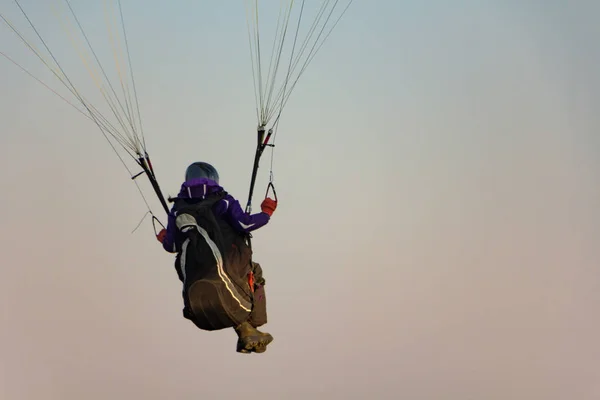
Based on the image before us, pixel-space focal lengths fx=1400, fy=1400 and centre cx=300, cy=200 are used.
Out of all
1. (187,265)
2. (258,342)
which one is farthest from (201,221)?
(258,342)

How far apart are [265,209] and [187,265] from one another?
1.03 meters

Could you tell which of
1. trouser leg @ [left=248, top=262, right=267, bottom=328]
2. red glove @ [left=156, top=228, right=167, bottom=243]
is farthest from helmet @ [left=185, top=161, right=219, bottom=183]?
trouser leg @ [left=248, top=262, right=267, bottom=328]

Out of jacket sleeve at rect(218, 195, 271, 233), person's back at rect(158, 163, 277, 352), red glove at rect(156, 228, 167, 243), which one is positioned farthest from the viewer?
red glove at rect(156, 228, 167, 243)

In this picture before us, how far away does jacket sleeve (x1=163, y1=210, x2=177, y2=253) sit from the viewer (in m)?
14.7

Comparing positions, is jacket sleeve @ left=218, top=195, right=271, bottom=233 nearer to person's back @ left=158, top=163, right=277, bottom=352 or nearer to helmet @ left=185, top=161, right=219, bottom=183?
person's back @ left=158, top=163, right=277, bottom=352

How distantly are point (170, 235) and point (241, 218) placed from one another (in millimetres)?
843

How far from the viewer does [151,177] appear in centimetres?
1547

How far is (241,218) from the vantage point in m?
14.5

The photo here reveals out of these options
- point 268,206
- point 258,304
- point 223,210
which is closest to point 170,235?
point 223,210

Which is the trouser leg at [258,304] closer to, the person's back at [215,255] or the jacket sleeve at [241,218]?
the person's back at [215,255]

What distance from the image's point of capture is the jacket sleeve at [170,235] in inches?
579

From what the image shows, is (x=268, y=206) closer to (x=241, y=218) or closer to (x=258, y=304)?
(x=241, y=218)

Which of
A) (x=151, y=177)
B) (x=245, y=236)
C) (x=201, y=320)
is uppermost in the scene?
(x=151, y=177)

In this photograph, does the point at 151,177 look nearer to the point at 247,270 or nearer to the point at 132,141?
the point at 132,141
